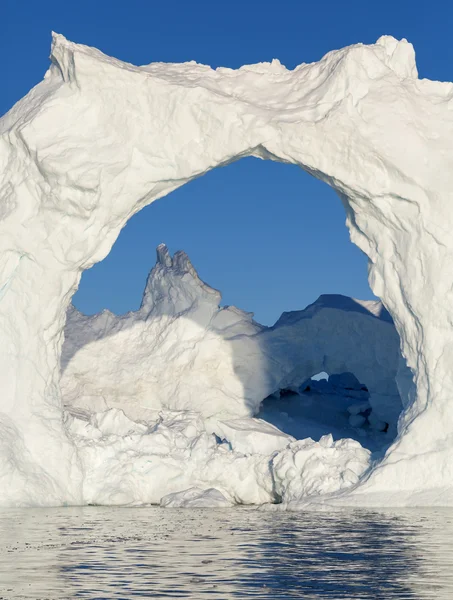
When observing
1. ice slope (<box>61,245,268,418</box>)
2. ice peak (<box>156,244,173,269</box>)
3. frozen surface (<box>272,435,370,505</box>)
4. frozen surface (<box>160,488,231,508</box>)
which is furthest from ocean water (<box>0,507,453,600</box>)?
ice peak (<box>156,244,173,269</box>)

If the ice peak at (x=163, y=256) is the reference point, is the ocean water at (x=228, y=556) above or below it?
below

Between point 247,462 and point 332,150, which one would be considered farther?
point 247,462

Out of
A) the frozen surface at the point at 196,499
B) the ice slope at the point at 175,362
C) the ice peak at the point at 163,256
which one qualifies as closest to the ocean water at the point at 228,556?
the frozen surface at the point at 196,499

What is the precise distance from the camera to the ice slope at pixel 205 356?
26.3m

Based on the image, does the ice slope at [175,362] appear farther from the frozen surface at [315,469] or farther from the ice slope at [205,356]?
the frozen surface at [315,469]

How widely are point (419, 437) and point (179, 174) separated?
630cm

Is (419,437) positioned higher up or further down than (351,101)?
further down

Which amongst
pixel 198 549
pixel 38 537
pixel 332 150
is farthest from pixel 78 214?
pixel 198 549

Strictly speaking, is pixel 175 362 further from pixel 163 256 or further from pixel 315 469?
pixel 315 469

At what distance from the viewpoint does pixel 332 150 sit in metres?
19.1

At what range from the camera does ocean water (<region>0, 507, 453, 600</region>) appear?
8.21 meters

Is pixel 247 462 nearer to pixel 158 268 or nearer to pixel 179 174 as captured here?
pixel 179 174

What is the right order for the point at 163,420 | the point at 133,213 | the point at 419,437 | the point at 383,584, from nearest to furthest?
the point at 383,584, the point at 419,437, the point at 133,213, the point at 163,420

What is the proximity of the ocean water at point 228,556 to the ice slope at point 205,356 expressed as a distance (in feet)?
33.5
